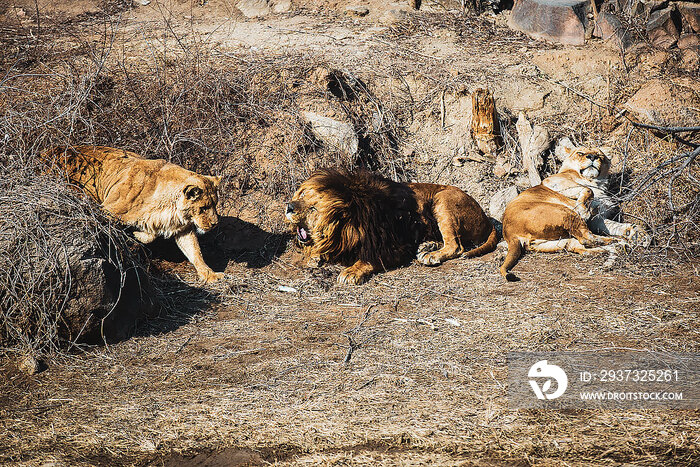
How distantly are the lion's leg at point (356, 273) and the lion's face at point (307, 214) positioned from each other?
466 millimetres

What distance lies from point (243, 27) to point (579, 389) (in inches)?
368

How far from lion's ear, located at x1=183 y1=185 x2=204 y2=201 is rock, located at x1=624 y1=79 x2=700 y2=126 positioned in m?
6.07

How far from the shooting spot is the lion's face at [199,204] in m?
6.24

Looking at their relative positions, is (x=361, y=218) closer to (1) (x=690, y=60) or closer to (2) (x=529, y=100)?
(2) (x=529, y=100)

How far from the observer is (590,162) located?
7.34 m

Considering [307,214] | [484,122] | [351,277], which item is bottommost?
[351,277]

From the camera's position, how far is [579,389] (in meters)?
4.26

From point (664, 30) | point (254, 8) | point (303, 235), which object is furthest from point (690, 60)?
point (254, 8)

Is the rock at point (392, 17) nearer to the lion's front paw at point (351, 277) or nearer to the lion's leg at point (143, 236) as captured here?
the lion's front paw at point (351, 277)

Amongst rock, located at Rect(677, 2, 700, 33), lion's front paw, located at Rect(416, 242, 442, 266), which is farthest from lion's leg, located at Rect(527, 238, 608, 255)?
rock, located at Rect(677, 2, 700, 33)

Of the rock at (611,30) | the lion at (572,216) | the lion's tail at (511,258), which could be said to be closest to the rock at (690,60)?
the rock at (611,30)

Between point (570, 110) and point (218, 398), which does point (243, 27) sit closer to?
point (570, 110)

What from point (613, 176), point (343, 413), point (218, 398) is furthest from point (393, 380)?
point (613, 176)

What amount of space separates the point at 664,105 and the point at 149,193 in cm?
692
